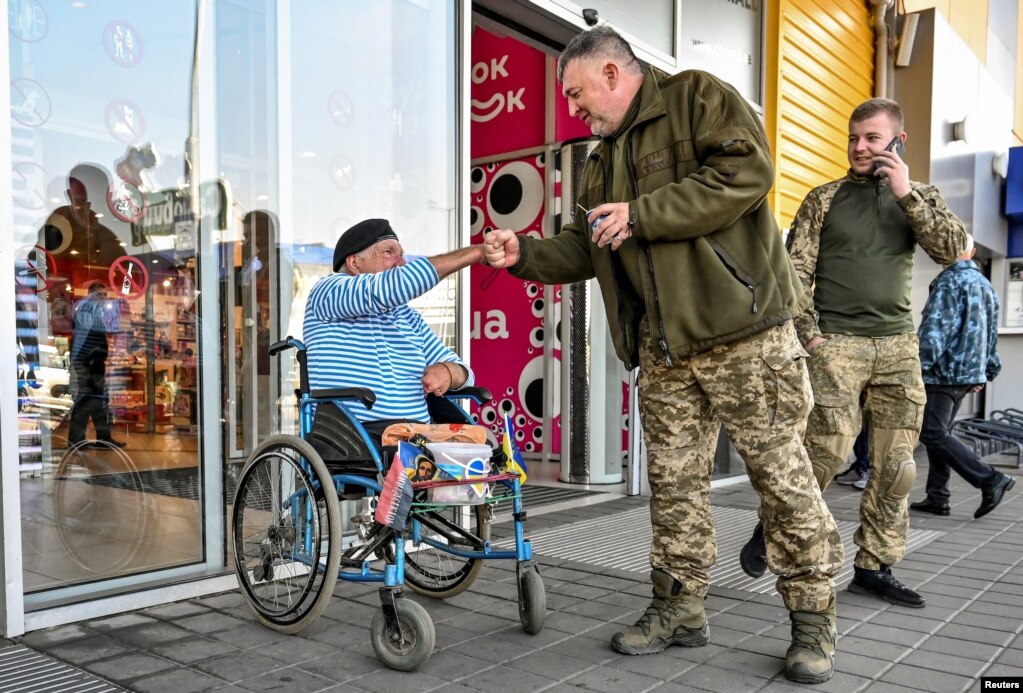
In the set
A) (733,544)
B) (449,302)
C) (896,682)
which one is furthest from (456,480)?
(733,544)

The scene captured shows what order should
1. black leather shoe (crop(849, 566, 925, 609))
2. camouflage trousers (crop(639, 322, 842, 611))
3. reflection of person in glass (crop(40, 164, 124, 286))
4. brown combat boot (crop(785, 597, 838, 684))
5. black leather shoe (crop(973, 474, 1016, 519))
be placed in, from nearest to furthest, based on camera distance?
brown combat boot (crop(785, 597, 838, 684)) → camouflage trousers (crop(639, 322, 842, 611)) → reflection of person in glass (crop(40, 164, 124, 286)) → black leather shoe (crop(849, 566, 925, 609)) → black leather shoe (crop(973, 474, 1016, 519))

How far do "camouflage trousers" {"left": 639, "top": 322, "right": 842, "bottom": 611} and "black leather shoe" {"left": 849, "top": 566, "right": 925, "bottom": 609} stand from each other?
88cm

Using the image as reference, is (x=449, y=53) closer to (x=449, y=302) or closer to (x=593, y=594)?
(x=449, y=302)

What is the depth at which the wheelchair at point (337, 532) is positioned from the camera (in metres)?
2.49

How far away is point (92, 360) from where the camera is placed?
10.4 ft

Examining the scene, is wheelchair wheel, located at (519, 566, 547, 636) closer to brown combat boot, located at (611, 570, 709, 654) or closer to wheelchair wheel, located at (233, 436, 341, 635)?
brown combat boot, located at (611, 570, 709, 654)

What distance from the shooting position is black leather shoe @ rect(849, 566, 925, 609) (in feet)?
10.5

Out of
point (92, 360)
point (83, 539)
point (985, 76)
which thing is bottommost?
point (83, 539)

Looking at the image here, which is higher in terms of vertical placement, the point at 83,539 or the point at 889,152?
the point at 889,152

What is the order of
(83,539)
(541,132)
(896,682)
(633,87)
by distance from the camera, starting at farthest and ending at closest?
(541,132), (83,539), (633,87), (896,682)

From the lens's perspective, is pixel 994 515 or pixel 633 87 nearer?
pixel 633 87

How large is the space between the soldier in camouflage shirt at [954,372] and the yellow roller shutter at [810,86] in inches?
61.5

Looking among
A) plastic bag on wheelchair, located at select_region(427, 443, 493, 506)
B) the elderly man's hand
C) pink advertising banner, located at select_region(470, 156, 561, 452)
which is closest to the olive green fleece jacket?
the elderly man's hand

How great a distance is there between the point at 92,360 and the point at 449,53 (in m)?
2.25
